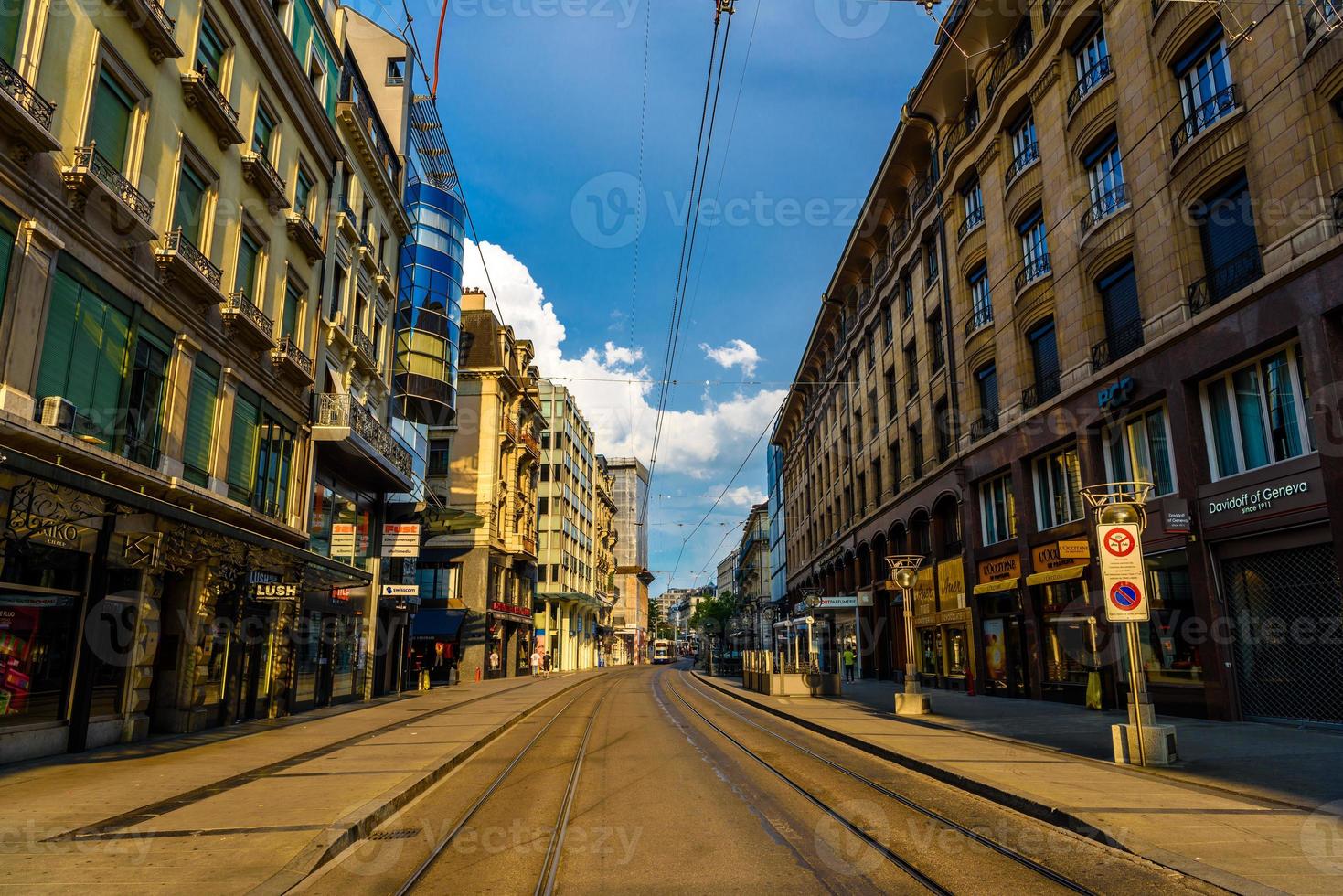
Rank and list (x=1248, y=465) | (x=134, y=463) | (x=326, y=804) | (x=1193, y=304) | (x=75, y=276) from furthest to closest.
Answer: (x=1193, y=304) < (x=1248, y=465) < (x=134, y=463) < (x=75, y=276) < (x=326, y=804)

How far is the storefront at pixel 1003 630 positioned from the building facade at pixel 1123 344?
9cm

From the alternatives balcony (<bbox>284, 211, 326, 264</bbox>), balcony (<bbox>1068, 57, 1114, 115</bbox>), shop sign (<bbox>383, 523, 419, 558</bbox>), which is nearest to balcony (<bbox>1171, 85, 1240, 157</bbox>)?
balcony (<bbox>1068, 57, 1114, 115</bbox>)

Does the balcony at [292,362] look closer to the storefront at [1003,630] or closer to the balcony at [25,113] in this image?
the balcony at [25,113]

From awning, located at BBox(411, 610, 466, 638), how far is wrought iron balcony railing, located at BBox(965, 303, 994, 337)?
1158 inches

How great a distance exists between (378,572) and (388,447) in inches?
178

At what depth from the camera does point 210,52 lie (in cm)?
1742

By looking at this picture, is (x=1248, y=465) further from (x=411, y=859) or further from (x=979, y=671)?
(x=411, y=859)

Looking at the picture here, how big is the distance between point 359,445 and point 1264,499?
2195 centimetres

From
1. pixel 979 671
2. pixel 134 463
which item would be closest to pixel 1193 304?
pixel 979 671

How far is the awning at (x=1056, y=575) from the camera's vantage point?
20.2 meters

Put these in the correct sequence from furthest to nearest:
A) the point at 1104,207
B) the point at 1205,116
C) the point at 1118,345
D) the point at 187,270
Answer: the point at 1104,207
the point at 1118,345
the point at 1205,116
the point at 187,270

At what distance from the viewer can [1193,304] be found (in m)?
17.0
